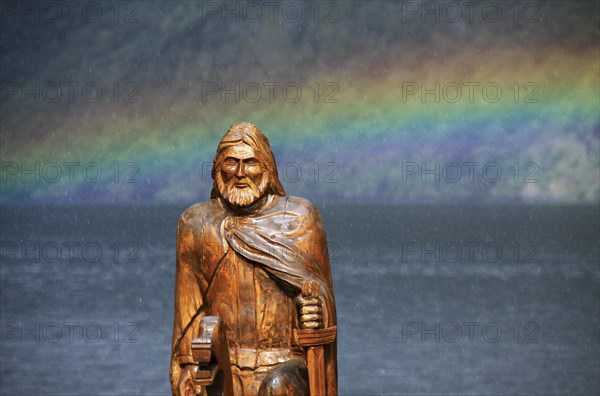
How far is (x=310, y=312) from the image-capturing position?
26.7 feet

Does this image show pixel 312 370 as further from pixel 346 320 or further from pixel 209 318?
pixel 346 320

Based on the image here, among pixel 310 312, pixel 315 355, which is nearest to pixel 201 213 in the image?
pixel 310 312

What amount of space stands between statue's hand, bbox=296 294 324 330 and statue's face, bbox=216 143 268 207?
0.71 meters

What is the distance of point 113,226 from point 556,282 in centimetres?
665

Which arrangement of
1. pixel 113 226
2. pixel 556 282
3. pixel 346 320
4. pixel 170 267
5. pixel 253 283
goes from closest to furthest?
pixel 253 283 < pixel 346 320 < pixel 556 282 < pixel 170 267 < pixel 113 226

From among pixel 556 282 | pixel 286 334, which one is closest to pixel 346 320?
pixel 556 282

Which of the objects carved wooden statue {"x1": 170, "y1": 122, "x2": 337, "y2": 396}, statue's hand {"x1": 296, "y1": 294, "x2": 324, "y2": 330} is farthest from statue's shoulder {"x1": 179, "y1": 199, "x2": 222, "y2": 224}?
statue's hand {"x1": 296, "y1": 294, "x2": 324, "y2": 330}

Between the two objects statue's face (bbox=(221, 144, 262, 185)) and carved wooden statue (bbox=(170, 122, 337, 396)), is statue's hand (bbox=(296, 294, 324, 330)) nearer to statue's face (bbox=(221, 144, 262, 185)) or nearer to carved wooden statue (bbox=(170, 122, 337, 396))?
carved wooden statue (bbox=(170, 122, 337, 396))

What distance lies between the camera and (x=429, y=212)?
1991 cm

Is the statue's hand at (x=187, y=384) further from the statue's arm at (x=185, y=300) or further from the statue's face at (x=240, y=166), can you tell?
the statue's face at (x=240, y=166)

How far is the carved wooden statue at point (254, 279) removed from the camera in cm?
820

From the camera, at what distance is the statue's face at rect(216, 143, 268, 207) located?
8.41m

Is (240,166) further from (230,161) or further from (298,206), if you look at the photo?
(298,206)

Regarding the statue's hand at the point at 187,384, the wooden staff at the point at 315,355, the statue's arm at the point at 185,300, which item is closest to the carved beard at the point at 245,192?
the statue's arm at the point at 185,300
